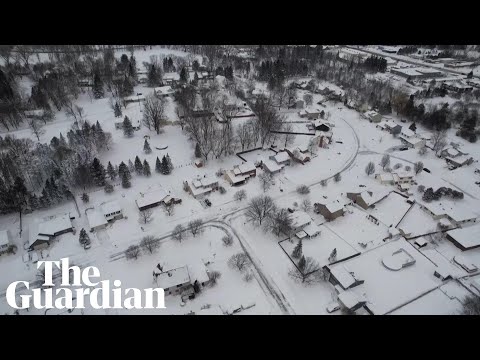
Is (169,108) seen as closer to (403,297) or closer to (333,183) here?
(333,183)

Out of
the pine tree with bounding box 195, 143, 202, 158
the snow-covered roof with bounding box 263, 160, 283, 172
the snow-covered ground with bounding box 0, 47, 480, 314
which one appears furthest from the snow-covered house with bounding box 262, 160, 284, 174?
the pine tree with bounding box 195, 143, 202, 158

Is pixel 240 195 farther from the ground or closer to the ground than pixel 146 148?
closer to the ground

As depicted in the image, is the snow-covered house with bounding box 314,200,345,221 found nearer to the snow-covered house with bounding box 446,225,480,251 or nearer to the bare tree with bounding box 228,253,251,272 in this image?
the bare tree with bounding box 228,253,251,272

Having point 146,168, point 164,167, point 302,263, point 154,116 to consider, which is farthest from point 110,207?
point 302,263

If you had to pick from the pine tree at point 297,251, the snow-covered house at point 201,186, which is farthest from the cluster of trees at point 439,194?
the snow-covered house at point 201,186

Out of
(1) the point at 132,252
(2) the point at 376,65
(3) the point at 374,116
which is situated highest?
(2) the point at 376,65

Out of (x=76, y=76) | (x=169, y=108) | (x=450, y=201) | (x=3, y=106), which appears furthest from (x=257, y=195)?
(x=76, y=76)

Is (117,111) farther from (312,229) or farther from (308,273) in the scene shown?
(308,273)

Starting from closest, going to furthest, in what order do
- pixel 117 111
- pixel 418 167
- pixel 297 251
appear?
pixel 297 251
pixel 418 167
pixel 117 111
